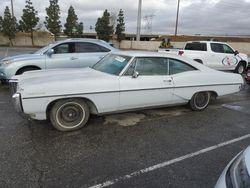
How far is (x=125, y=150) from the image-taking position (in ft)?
12.3

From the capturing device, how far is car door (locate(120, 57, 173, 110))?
469cm

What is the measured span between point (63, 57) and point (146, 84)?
3.80 m

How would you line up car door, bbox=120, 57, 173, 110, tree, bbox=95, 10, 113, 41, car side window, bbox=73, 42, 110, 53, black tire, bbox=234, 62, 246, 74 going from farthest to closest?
1. tree, bbox=95, 10, 113, 41
2. black tire, bbox=234, 62, 246, 74
3. car side window, bbox=73, 42, 110, 53
4. car door, bbox=120, 57, 173, 110

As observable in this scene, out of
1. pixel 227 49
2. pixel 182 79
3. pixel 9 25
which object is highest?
pixel 9 25

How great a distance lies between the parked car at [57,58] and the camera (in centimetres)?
734

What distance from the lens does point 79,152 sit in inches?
143

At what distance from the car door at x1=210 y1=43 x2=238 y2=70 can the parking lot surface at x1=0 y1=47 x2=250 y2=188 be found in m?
6.76

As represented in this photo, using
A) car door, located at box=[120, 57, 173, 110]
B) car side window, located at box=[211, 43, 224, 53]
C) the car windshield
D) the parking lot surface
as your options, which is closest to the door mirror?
the parking lot surface

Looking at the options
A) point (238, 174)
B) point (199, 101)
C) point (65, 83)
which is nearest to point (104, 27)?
point (199, 101)

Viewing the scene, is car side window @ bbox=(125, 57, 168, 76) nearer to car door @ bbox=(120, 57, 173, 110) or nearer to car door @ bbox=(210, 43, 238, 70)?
car door @ bbox=(120, 57, 173, 110)

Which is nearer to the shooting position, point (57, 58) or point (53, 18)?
point (57, 58)

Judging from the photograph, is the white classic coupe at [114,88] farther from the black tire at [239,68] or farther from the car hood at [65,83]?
the black tire at [239,68]

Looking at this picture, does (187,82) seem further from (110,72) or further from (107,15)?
(107,15)

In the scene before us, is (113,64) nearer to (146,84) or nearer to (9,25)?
(146,84)
